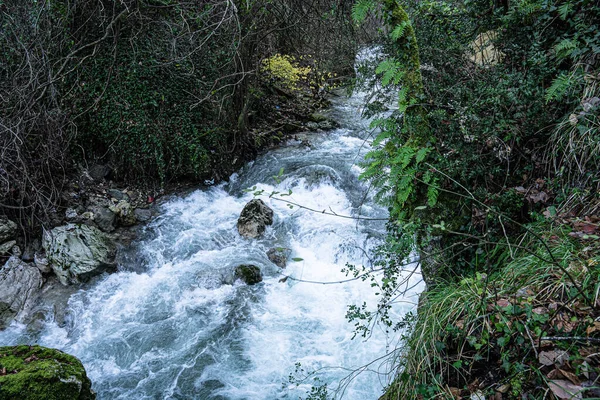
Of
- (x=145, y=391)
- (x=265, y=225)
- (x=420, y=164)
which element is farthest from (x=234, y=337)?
(x=420, y=164)

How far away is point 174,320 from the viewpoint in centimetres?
568

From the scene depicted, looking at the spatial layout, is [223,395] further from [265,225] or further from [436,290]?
[265,225]

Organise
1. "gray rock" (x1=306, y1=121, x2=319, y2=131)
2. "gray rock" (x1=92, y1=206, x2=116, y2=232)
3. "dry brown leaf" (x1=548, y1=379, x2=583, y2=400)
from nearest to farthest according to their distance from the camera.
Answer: "dry brown leaf" (x1=548, y1=379, x2=583, y2=400)
"gray rock" (x1=92, y1=206, x2=116, y2=232)
"gray rock" (x1=306, y1=121, x2=319, y2=131)

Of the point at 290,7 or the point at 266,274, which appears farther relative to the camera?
the point at 290,7

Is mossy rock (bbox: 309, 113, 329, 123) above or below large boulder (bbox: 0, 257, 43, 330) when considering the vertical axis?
above

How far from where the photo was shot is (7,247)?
6.15m

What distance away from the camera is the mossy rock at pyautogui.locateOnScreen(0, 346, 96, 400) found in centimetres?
346

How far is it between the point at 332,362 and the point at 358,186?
14.0 feet

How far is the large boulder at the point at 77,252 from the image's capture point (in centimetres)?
620

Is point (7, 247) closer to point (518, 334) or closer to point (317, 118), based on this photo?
point (518, 334)

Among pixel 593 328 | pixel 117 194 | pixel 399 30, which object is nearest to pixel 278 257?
pixel 117 194

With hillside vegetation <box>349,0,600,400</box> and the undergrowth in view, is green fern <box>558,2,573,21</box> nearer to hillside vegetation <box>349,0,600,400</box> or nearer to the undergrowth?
hillside vegetation <box>349,0,600,400</box>

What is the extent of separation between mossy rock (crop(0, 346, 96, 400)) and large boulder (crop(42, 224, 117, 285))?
7.61 ft

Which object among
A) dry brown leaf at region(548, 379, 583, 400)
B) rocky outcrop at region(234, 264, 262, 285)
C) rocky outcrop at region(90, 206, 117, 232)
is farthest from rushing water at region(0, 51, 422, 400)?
dry brown leaf at region(548, 379, 583, 400)
